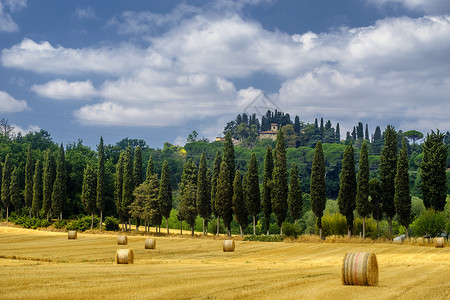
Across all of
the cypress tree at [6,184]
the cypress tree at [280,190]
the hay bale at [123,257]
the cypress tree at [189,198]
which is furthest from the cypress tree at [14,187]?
the hay bale at [123,257]

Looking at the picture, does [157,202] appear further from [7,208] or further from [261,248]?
[7,208]

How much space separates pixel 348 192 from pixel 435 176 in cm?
937

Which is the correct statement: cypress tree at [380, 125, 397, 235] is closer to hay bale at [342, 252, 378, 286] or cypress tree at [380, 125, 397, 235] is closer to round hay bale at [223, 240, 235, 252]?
round hay bale at [223, 240, 235, 252]

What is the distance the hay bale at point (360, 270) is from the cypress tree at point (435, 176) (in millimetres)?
38258

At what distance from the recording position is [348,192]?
5778 centimetres

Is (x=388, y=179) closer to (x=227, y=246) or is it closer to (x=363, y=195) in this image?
(x=363, y=195)

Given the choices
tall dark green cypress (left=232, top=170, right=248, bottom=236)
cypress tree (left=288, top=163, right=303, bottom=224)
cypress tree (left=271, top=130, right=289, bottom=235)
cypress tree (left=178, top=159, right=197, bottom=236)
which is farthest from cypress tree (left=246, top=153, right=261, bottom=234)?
cypress tree (left=178, top=159, right=197, bottom=236)

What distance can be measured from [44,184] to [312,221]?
4334 centimetres

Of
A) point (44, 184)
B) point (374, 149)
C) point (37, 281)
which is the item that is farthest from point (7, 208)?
point (374, 149)

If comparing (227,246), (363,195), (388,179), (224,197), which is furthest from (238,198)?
(227,246)

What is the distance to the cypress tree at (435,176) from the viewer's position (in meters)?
52.6

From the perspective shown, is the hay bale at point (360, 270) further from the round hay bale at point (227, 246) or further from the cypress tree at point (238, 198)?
the cypress tree at point (238, 198)

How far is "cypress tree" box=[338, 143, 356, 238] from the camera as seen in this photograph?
57.5m

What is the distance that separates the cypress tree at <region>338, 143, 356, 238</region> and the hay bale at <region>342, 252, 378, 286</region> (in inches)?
1592
